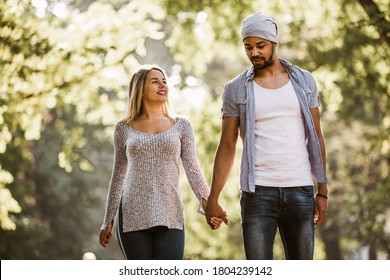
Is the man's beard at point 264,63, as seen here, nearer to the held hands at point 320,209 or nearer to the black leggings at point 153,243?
the held hands at point 320,209

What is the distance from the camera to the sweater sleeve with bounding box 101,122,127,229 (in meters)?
5.39

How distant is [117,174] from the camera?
5.45 metres

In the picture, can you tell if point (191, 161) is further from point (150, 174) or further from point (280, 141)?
point (280, 141)

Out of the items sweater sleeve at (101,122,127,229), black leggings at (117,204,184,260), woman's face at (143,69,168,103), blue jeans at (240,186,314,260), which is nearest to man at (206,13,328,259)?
blue jeans at (240,186,314,260)

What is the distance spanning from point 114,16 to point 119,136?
5.74 m

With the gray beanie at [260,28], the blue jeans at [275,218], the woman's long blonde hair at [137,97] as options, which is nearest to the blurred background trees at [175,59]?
the woman's long blonde hair at [137,97]

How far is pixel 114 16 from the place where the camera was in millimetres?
10867

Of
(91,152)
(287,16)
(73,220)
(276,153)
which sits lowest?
(73,220)

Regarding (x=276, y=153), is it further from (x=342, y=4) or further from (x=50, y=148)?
(x=50, y=148)

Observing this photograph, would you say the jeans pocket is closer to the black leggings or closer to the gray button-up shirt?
the gray button-up shirt

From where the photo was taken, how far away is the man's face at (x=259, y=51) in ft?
15.7
